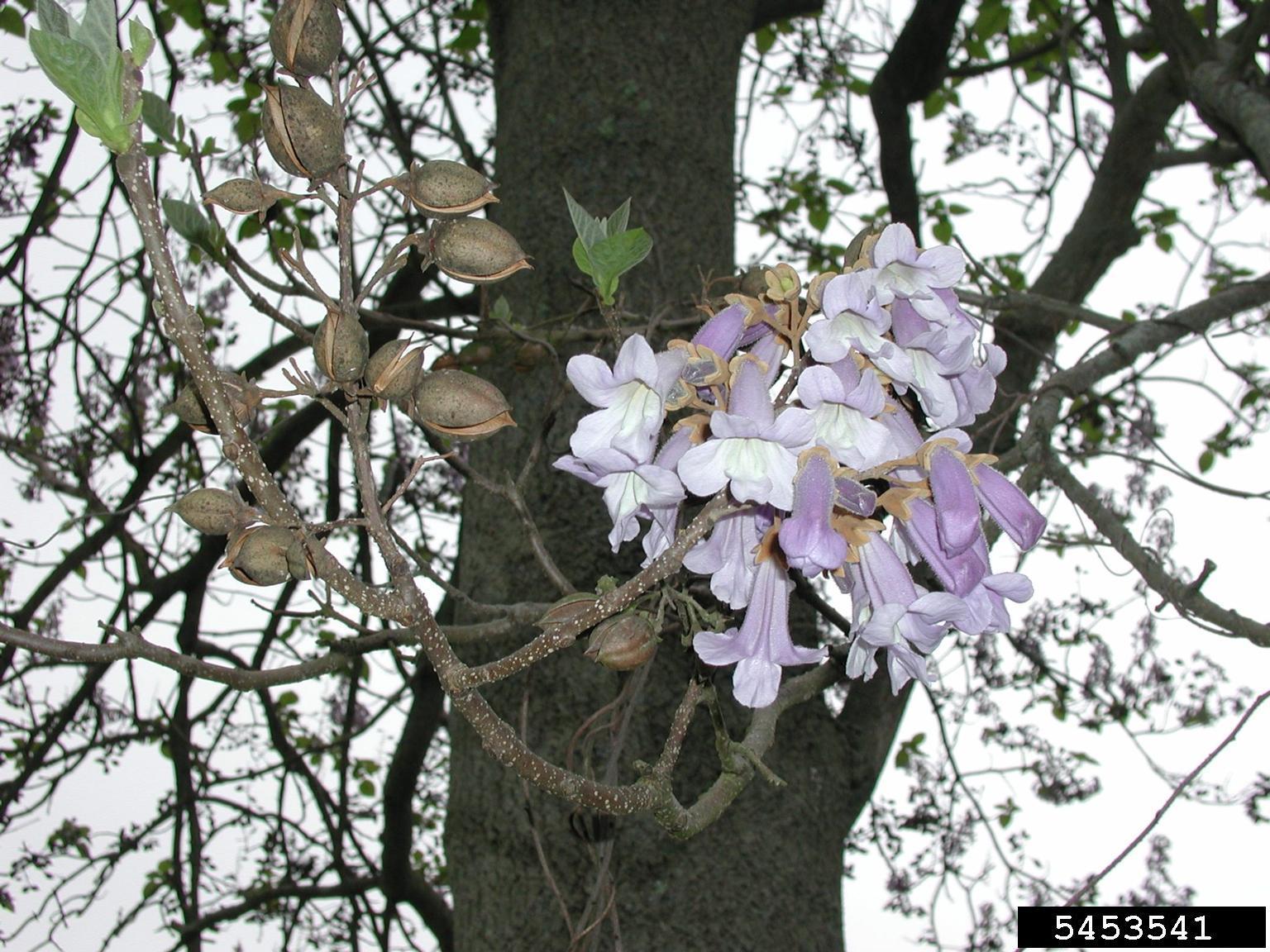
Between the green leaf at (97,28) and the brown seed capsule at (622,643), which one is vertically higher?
the green leaf at (97,28)

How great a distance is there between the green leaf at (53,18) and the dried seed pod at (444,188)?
19 cm

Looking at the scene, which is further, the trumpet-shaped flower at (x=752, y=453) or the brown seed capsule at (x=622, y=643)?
the brown seed capsule at (x=622, y=643)

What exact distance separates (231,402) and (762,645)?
0.39 metres

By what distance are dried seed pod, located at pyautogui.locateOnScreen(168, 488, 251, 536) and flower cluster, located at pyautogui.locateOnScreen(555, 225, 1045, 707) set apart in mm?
218

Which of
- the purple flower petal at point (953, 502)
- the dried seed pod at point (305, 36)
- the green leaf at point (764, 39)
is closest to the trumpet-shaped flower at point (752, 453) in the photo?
the purple flower petal at point (953, 502)

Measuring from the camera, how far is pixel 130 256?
2.79 metres

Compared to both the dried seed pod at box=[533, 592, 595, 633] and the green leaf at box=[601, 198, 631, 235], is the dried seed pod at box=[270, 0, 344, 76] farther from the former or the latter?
the dried seed pod at box=[533, 592, 595, 633]

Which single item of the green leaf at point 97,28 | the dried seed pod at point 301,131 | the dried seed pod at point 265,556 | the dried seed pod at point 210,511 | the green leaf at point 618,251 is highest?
the green leaf at point 618,251

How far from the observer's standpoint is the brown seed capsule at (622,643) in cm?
75

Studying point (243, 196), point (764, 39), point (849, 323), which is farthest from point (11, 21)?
point (849, 323)

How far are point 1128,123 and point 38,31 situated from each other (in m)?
2.53

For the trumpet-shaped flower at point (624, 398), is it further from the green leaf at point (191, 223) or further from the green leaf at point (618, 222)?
the green leaf at point (191, 223)

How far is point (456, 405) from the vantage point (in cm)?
67

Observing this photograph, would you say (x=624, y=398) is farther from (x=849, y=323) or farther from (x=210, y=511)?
(x=210, y=511)
